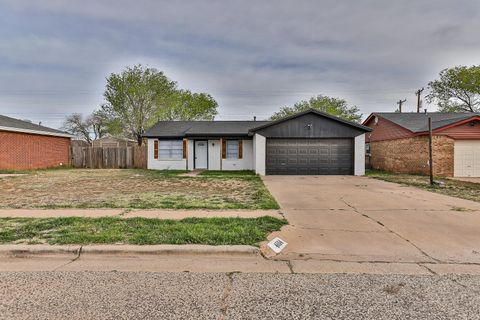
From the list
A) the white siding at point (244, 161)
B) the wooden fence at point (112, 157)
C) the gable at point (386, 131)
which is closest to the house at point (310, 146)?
the white siding at point (244, 161)

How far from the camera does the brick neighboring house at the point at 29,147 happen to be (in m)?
17.2

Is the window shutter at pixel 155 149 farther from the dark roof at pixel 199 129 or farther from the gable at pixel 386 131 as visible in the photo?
the gable at pixel 386 131

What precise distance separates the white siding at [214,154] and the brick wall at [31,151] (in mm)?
12100

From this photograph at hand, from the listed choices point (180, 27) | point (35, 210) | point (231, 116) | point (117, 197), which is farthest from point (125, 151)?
point (231, 116)

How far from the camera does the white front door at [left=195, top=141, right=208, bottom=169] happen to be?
20.0m

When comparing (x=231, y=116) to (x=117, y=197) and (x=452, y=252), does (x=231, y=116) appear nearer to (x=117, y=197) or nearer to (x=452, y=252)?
(x=117, y=197)

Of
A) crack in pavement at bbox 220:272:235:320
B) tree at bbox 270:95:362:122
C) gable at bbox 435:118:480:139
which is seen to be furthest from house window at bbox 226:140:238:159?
tree at bbox 270:95:362:122

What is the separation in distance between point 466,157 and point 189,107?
90.3ft

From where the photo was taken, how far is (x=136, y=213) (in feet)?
20.5

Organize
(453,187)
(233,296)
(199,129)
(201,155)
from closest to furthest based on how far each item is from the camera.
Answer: (233,296), (453,187), (201,155), (199,129)

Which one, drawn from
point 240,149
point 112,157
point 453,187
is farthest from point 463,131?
point 112,157

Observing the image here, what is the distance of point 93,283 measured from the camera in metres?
3.11

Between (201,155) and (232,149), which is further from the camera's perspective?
(201,155)

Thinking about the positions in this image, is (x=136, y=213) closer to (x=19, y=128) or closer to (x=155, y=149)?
(x=155, y=149)
